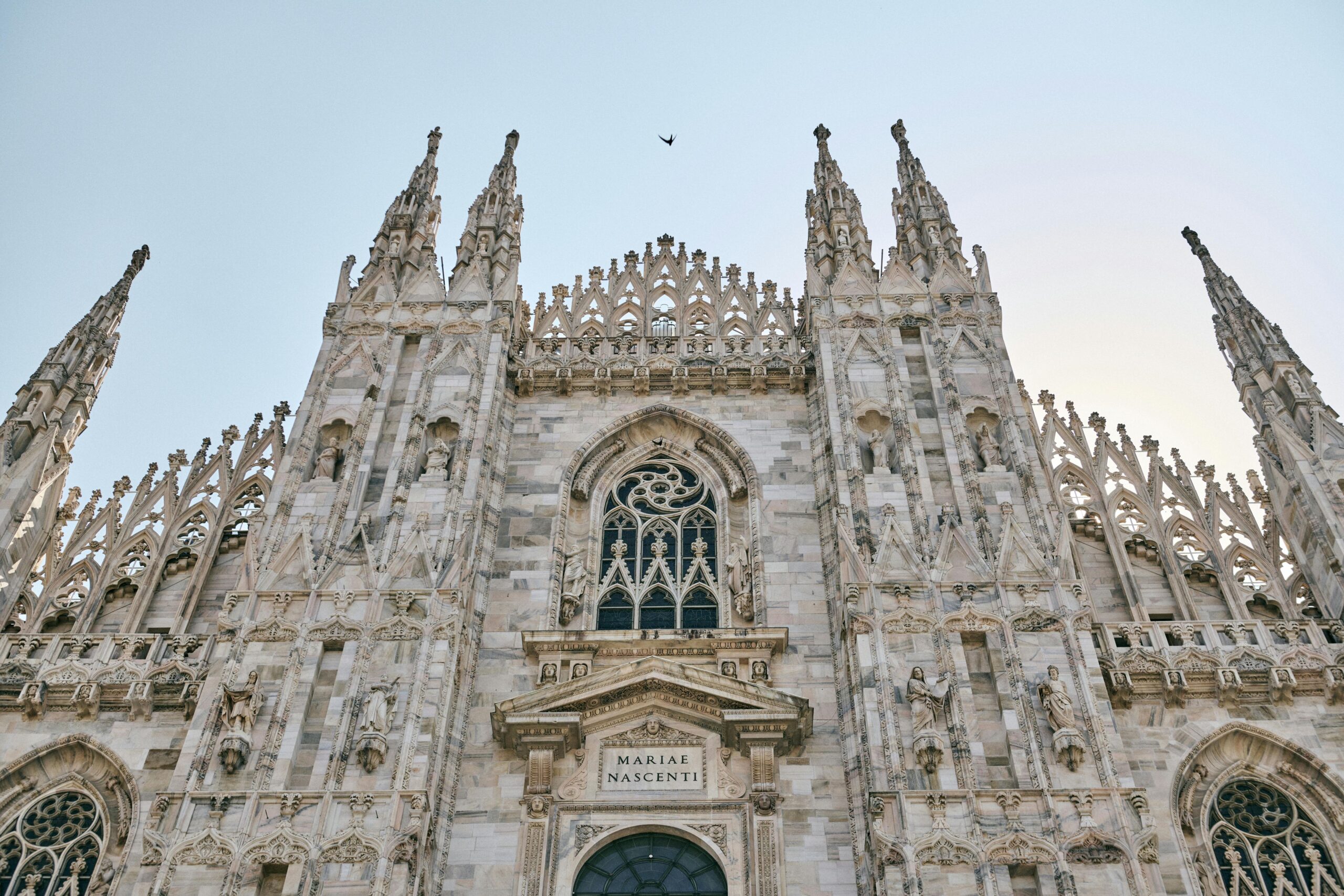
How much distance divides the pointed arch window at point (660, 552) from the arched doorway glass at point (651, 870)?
3.06 metres

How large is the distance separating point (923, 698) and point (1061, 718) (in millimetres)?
1351

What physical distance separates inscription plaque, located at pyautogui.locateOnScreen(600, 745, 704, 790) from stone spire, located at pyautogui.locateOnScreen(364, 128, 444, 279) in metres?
8.93

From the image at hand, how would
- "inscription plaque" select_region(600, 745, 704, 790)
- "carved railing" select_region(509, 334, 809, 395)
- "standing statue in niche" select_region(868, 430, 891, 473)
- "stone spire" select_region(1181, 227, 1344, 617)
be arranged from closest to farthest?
"inscription plaque" select_region(600, 745, 704, 790) → "stone spire" select_region(1181, 227, 1344, 617) → "standing statue in niche" select_region(868, 430, 891, 473) → "carved railing" select_region(509, 334, 809, 395)

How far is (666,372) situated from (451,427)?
335cm

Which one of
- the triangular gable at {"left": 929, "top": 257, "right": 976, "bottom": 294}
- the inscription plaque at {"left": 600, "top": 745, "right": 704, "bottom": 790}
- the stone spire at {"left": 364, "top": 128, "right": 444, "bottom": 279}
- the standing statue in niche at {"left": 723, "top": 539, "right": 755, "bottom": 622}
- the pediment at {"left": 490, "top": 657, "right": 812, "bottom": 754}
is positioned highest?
the stone spire at {"left": 364, "top": 128, "right": 444, "bottom": 279}

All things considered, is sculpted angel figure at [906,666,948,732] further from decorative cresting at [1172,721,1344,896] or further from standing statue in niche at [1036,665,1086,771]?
decorative cresting at [1172,721,1344,896]

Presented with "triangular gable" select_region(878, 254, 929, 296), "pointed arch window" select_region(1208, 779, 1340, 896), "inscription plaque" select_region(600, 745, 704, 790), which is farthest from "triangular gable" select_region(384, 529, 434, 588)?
"pointed arch window" select_region(1208, 779, 1340, 896)

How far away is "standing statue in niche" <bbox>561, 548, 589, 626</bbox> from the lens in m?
16.0

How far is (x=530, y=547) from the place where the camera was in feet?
54.8

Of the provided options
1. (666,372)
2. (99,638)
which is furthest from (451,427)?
(99,638)

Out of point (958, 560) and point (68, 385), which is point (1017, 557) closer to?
point (958, 560)

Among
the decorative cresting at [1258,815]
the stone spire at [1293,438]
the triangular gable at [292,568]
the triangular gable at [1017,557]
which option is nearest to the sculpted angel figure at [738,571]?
the triangular gable at [1017,557]

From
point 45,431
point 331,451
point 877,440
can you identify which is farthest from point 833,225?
point 45,431

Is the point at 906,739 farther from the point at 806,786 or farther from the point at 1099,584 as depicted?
the point at 1099,584
